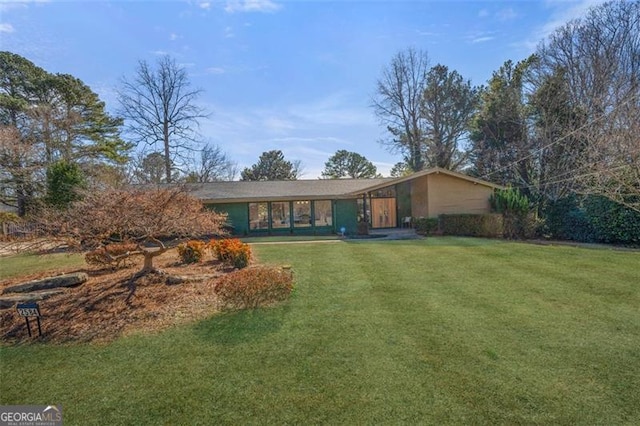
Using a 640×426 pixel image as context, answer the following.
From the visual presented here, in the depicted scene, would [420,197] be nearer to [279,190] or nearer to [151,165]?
[279,190]

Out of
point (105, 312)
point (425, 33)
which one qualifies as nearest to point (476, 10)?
point (425, 33)

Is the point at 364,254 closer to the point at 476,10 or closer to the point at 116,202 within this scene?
the point at 116,202

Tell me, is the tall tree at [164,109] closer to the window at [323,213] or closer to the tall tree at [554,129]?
the window at [323,213]

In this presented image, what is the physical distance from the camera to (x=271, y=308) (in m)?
5.57

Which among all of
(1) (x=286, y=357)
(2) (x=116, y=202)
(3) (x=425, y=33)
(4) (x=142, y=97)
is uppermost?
(4) (x=142, y=97)

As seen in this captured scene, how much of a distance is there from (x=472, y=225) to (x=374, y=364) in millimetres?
13192

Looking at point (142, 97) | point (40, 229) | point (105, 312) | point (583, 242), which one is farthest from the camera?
point (142, 97)

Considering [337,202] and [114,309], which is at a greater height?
[337,202]

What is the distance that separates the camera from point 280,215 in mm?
18750

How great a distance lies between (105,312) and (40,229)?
2.06 meters

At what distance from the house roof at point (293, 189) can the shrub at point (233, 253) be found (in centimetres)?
774

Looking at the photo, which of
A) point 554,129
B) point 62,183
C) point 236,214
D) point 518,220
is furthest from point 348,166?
point 62,183

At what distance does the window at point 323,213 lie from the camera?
733 inches

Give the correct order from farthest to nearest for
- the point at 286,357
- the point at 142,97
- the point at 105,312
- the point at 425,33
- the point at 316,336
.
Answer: the point at 142,97 < the point at 425,33 < the point at 105,312 < the point at 316,336 < the point at 286,357
